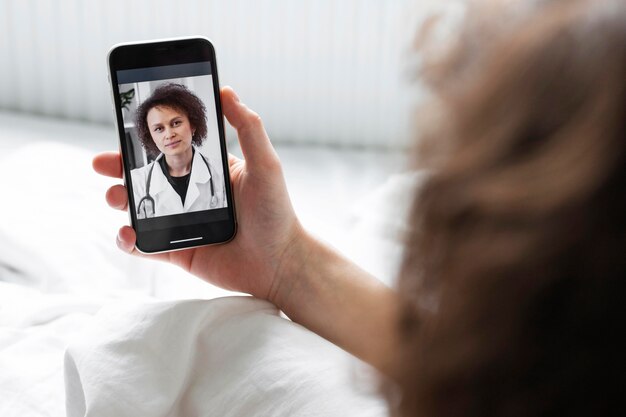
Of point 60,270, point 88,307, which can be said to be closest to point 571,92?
point 88,307

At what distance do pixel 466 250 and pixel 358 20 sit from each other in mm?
1492

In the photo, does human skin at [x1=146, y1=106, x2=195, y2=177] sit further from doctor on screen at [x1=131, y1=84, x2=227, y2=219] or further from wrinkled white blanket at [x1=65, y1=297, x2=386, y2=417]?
wrinkled white blanket at [x1=65, y1=297, x2=386, y2=417]

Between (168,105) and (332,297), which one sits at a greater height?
(168,105)

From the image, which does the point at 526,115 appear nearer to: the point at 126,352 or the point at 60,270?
the point at 126,352

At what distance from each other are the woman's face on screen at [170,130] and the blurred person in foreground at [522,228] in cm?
53

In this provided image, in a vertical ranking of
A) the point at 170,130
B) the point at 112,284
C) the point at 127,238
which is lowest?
the point at 112,284

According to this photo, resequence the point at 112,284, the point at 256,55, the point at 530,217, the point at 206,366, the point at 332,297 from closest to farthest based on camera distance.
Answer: the point at 530,217 < the point at 206,366 < the point at 332,297 < the point at 112,284 < the point at 256,55

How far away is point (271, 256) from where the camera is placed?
87cm

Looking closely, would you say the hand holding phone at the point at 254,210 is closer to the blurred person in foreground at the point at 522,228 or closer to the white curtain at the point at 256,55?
the blurred person in foreground at the point at 522,228

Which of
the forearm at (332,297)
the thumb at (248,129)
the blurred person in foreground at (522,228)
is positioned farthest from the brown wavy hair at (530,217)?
the thumb at (248,129)

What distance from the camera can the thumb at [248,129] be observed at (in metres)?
0.88

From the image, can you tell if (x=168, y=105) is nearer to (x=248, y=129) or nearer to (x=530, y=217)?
(x=248, y=129)

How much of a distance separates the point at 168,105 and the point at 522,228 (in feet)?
1.97

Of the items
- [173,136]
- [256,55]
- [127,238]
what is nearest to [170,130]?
[173,136]
